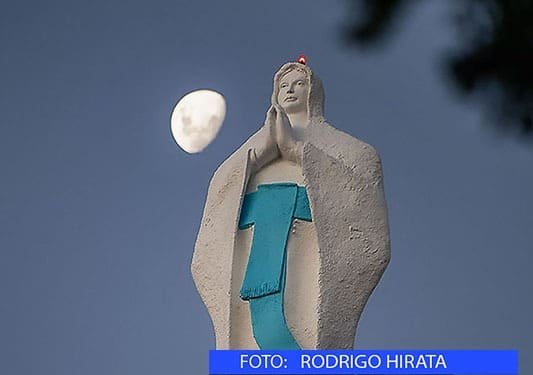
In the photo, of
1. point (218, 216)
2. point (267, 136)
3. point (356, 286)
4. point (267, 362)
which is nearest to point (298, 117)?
point (267, 136)

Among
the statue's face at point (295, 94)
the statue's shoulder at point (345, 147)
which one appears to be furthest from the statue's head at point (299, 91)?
the statue's shoulder at point (345, 147)

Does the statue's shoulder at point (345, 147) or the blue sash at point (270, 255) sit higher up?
the statue's shoulder at point (345, 147)

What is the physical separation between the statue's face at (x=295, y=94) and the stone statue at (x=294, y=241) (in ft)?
0.07

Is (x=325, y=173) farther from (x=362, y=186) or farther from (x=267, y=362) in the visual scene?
(x=267, y=362)

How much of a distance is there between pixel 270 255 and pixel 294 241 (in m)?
0.15

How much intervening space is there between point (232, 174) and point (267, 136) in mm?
329

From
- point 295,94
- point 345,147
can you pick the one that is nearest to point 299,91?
point 295,94

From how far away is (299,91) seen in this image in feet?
17.8

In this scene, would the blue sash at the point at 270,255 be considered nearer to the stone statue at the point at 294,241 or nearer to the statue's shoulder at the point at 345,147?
the stone statue at the point at 294,241

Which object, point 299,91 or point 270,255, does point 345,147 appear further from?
point 270,255

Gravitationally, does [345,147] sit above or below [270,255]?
above

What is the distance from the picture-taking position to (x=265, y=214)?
5.10 metres

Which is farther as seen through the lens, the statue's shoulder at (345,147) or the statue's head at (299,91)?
the statue's head at (299,91)

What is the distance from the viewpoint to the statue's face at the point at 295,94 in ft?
17.8
